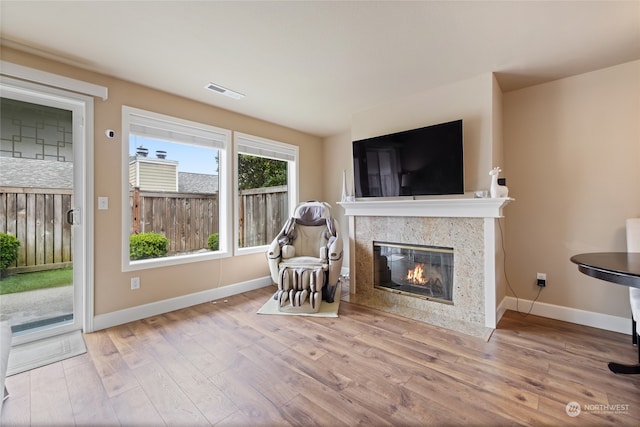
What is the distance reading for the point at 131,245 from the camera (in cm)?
281

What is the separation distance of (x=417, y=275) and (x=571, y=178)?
67.3 inches

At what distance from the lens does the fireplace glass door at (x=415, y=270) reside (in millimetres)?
2830

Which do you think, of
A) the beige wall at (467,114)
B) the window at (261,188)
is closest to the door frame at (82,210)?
the window at (261,188)

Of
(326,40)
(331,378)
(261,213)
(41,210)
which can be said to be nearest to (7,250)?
(41,210)

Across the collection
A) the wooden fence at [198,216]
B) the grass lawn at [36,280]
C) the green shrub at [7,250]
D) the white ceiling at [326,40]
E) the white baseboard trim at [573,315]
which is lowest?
the white baseboard trim at [573,315]

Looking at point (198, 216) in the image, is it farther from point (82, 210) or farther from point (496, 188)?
point (496, 188)

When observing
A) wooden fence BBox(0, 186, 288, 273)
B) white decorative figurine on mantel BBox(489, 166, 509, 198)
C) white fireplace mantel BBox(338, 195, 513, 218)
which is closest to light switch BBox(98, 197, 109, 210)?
wooden fence BBox(0, 186, 288, 273)

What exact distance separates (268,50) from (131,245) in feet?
7.55

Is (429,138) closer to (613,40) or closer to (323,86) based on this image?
(323,86)

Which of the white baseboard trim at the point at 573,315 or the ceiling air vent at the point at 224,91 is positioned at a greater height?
the ceiling air vent at the point at 224,91

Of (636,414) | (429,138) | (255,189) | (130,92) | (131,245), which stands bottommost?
(636,414)

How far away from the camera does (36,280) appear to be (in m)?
2.37

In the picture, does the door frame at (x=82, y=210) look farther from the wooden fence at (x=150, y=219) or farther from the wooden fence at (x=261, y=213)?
the wooden fence at (x=261, y=213)

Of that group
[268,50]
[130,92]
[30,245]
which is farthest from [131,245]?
[268,50]
